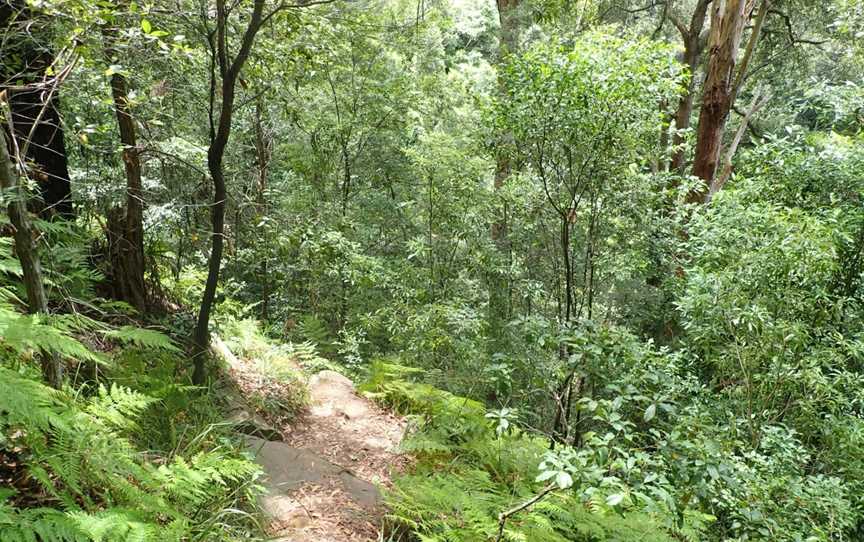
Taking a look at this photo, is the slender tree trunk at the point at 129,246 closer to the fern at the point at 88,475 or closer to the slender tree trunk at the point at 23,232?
the slender tree trunk at the point at 23,232

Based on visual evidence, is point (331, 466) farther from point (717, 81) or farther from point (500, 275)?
point (717, 81)

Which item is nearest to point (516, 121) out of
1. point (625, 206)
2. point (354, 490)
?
point (625, 206)

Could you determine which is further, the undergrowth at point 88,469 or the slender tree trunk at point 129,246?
the slender tree trunk at point 129,246

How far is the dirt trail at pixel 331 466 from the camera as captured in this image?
3742 mm

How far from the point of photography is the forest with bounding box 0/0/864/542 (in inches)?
111

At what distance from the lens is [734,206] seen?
5.50 metres

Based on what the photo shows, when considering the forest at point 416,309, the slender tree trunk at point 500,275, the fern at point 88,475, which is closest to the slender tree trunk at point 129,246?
the forest at point 416,309

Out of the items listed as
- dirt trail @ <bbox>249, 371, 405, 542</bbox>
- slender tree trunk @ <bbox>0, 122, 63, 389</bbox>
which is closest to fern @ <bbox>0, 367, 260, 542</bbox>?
slender tree trunk @ <bbox>0, 122, 63, 389</bbox>

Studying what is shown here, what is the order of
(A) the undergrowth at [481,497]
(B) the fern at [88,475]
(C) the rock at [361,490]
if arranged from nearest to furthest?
(B) the fern at [88,475], (A) the undergrowth at [481,497], (C) the rock at [361,490]

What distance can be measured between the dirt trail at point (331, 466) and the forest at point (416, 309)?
0.10ft

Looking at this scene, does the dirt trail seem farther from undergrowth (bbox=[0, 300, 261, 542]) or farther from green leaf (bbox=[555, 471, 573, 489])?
green leaf (bbox=[555, 471, 573, 489])

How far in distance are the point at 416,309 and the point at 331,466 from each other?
354 centimetres

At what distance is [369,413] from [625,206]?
4.01 metres

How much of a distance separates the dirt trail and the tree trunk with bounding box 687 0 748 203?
5650 mm
